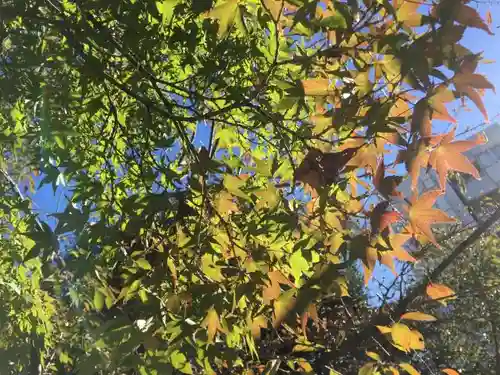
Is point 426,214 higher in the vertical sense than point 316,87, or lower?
lower

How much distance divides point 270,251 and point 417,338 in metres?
0.51

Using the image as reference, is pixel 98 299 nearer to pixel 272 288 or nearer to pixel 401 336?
pixel 272 288

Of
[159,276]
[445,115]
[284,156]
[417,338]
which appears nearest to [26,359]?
[159,276]

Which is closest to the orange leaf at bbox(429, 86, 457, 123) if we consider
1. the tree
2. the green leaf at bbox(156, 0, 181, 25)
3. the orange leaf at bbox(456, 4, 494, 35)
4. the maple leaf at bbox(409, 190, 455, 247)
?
the tree

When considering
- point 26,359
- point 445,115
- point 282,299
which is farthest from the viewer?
point 26,359

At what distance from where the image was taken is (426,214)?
4.10 ft

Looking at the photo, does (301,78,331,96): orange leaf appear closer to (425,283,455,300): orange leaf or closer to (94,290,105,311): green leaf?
(425,283,455,300): orange leaf

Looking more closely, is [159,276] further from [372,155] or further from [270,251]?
[372,155]

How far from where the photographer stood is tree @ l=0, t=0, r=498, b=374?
1.14 m

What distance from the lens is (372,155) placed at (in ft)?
4.04

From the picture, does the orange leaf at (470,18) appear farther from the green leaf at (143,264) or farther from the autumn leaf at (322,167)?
the green leaf at (143,264)

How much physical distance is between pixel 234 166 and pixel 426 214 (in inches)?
22.8

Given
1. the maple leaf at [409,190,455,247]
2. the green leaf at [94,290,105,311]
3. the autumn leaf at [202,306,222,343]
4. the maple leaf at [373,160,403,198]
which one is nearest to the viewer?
the maple leaf at [373,160,403,198]

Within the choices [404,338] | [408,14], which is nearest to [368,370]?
[404,338]
